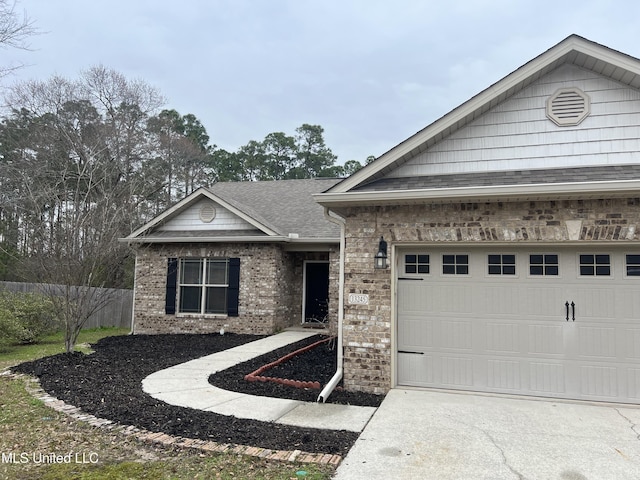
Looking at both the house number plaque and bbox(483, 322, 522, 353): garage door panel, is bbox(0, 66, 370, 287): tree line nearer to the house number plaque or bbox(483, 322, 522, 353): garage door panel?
the house number plaque

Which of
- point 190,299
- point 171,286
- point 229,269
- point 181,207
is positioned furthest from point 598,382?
point 181,207

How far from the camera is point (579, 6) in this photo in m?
9.86

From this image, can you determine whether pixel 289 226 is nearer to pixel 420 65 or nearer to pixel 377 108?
pixel 420 65

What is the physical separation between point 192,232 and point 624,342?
1099 centimetres

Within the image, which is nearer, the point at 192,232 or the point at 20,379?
the point at 20,379

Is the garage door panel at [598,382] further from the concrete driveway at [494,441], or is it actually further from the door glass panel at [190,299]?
the door glass panel at [190,299]

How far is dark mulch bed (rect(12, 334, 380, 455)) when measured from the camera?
4.56 meters

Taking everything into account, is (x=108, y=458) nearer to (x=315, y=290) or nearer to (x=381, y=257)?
(x=381, y=257)

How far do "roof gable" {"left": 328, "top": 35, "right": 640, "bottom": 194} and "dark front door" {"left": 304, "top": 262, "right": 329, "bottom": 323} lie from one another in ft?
23.4

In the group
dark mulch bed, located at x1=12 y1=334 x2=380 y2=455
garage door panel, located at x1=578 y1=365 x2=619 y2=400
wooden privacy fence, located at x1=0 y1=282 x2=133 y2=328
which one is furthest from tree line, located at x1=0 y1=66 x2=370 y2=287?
garage door panel, located at x1=578 y1=365 x2=619 y2=400

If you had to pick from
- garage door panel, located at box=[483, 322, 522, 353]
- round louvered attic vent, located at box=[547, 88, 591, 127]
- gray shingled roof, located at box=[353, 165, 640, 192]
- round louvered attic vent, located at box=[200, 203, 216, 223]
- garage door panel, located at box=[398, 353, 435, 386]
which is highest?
round louvered attic vent, located at box=[547, 88, 591, 127]

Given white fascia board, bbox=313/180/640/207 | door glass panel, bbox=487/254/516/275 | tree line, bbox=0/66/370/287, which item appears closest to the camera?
white fascia board, bbox=313/180/640/207

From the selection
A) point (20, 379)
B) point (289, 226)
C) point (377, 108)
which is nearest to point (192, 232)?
point (289, 226)

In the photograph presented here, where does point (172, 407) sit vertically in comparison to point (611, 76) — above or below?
below
